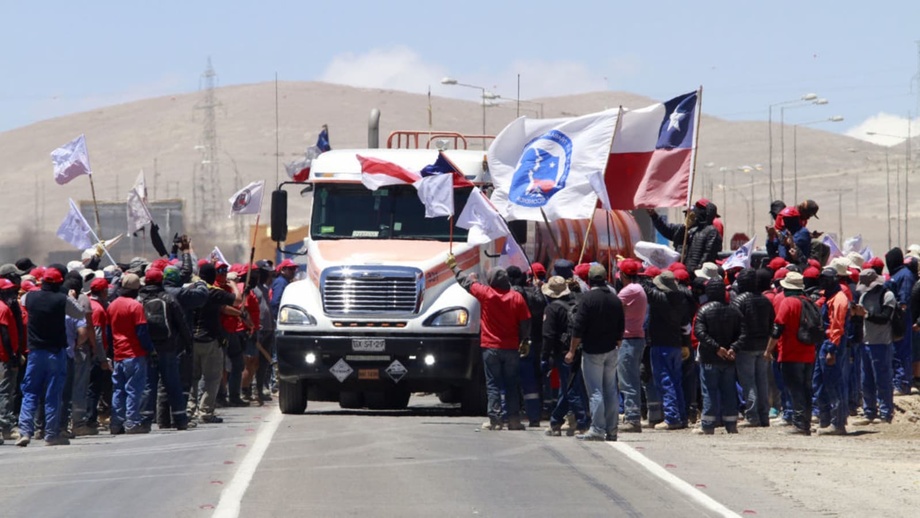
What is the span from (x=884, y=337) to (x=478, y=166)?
5.64m

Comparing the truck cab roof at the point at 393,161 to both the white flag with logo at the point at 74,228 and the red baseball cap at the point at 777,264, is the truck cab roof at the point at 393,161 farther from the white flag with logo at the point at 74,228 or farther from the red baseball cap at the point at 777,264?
the white flag with logo at the point at 74,228

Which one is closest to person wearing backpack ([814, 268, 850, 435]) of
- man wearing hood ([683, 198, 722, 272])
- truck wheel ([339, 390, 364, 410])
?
man wearing hood ([683, 198, 722, 272])

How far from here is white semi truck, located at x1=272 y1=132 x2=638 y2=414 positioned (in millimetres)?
20453

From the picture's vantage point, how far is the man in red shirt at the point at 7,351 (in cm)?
1791

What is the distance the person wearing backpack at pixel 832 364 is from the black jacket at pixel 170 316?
7.31 metres

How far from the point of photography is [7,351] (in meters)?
18.0

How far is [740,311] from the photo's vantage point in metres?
18.7

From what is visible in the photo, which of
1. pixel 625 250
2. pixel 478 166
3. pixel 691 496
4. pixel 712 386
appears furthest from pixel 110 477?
pixel 625 250

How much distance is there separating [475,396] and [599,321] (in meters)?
3.87

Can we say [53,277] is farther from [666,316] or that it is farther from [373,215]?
[666,316]

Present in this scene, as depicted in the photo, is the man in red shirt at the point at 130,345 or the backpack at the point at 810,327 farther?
the man in red shirt at the point at 130,345

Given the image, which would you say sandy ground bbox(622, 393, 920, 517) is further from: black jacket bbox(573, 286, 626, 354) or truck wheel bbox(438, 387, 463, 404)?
truck wheel bbox(438, 387, 463, 404)

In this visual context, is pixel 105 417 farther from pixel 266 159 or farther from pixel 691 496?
pixel 266 159

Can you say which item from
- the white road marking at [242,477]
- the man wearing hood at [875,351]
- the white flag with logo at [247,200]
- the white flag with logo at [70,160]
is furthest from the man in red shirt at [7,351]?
the man wearing hood at [875,351]
